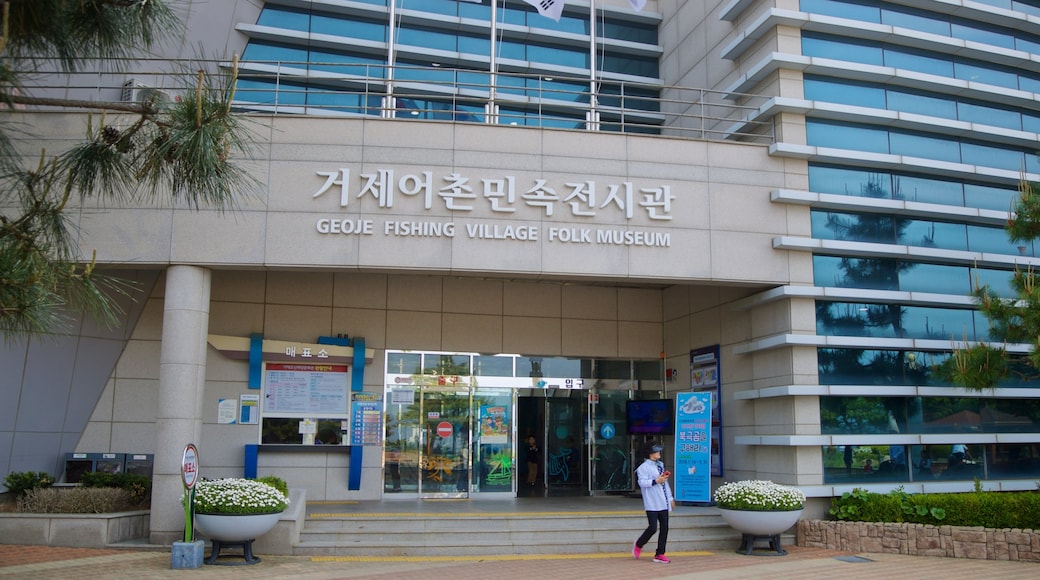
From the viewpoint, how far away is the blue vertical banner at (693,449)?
13.6 meters

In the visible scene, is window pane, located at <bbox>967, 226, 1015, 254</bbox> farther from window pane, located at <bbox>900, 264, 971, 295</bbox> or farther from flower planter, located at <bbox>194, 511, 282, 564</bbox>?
flower planter, located at <bbox>194, 511, 282, 564</bbox>

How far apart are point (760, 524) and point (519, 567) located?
3501 mm

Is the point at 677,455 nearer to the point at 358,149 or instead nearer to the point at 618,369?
the point at 618,369

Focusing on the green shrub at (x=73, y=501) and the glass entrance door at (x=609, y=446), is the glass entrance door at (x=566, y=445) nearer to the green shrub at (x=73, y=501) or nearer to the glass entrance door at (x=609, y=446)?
the glass entrance door at (x=609, y=446)

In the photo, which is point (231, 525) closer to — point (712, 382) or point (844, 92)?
point (712, 382)

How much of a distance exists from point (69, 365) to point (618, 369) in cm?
986

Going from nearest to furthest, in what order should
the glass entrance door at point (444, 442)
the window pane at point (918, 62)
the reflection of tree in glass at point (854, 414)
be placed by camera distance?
the reflection of tree in glass at point (854, 414)
the window pane at point (918, 62)
the glass entrance door at point (444, 442)

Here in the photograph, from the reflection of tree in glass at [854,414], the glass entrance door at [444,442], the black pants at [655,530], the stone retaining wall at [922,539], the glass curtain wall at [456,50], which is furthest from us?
the glass curtain wall at [456,50]

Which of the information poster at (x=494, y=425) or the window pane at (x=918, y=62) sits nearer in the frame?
the window pane at (x=918, y=62)

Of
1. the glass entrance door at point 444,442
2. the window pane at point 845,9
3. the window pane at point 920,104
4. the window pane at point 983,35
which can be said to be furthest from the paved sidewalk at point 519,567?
the window pane at point 983,35

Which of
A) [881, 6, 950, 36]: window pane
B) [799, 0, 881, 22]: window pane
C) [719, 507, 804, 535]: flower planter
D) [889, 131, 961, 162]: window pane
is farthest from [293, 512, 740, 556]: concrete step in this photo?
[881, 6, 950, 36]: window pane

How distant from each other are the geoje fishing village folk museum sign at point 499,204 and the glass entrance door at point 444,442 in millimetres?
4289

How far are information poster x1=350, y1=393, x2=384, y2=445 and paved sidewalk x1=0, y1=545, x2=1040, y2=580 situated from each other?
4.11m

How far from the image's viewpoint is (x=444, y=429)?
51.8 feet
